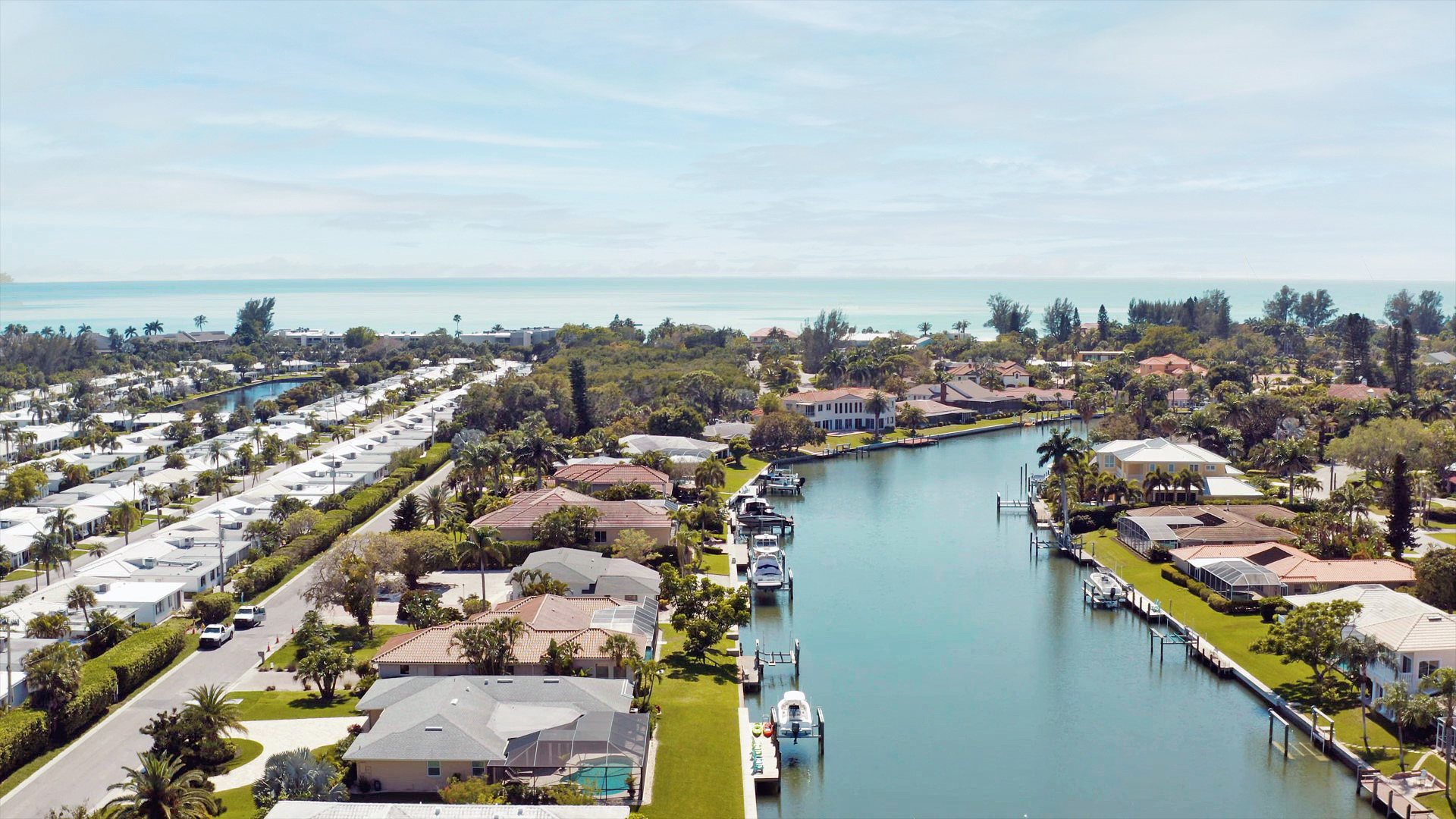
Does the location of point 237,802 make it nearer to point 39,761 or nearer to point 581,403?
point 39,761

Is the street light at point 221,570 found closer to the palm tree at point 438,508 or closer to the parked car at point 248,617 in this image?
the parked car at point 248,617

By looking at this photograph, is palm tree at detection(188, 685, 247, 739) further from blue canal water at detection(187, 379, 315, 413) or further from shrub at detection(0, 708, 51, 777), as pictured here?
blue canal water at detection(187, 379, 315, 413)

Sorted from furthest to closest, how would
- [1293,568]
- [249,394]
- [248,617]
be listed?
1. [249,394]
2. [1293,568]
3. [248,617]

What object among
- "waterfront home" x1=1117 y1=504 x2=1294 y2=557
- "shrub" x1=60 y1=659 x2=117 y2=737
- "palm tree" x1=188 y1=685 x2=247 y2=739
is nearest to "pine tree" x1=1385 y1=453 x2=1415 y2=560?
"waterfront home" x1=1117 y1=504 x2=1294 y2=557

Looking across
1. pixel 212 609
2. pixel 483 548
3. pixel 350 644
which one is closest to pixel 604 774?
pixel 350 644

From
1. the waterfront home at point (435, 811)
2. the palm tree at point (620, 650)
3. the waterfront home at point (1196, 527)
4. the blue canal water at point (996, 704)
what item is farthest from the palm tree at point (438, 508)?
the waterfront home at point (1196, 527)
